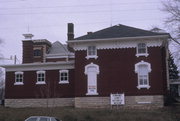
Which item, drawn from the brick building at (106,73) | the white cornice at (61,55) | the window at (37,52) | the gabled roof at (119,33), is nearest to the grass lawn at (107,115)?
the brick building at (106,73)

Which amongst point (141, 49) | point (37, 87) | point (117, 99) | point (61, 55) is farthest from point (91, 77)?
point (61, 55)

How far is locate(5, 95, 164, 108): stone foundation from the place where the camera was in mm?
39688

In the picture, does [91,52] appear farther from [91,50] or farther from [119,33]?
[119,33]

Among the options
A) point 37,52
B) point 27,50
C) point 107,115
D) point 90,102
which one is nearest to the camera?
point 107,115

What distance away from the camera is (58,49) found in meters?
70.9

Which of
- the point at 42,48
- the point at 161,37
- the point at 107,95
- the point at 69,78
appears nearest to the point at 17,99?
the point at 69,78

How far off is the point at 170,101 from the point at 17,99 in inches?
753

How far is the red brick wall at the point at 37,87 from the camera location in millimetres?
44719

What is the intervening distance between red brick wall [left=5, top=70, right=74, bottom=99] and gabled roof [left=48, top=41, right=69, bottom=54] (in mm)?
22531

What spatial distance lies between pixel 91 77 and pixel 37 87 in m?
8.01

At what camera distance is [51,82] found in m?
45.3

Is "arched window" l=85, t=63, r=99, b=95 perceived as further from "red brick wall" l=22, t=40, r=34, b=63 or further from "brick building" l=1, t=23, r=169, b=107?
"red brick wall" l=22, t=40, r=34, b=63

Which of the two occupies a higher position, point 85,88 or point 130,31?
point 130,31

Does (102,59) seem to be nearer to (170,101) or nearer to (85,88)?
(85,88)
